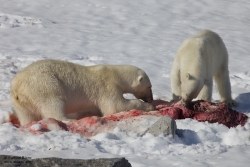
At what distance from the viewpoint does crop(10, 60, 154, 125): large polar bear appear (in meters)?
6.76

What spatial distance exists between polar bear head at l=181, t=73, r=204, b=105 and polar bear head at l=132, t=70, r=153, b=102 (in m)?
0.52

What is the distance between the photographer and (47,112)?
6.79 metres

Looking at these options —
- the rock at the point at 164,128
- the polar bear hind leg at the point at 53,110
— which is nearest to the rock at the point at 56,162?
the rock at the point at 164,128

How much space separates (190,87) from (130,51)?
5055 mm

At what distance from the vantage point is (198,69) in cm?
794

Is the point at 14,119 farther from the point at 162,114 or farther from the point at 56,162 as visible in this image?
the point at 56,162

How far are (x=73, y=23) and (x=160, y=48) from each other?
137 inches

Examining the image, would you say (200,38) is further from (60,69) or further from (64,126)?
(64,126)

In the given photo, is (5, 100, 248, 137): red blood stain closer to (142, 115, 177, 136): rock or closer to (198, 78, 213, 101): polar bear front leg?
(198, 78, 213, 101): polar bear front leg

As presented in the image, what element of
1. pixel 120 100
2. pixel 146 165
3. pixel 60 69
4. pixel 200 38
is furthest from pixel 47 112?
pixel 200 38

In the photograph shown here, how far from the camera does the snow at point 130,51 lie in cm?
513

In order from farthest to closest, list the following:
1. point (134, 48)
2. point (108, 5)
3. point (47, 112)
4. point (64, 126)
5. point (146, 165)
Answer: point (108, 5)
point (134, 48)
point (47, 112)
point (64, 126)
point (146, 165)

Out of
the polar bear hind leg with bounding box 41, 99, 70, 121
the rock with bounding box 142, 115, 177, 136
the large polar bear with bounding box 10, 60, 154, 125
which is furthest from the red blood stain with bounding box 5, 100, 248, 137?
the rock with bounding box 142, 115, 177, 136

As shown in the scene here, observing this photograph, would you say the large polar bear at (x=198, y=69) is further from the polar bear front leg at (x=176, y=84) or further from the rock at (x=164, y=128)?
the rock at (x=164, y=128)
